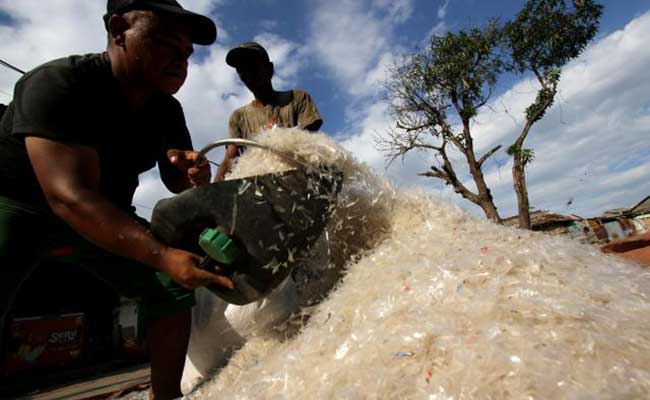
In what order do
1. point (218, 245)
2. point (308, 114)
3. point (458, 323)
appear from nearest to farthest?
point (458, 323) → point (218, 245) → point (308, 114)

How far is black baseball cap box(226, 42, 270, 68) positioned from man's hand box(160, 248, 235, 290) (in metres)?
2.71

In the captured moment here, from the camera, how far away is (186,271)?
3.53ft

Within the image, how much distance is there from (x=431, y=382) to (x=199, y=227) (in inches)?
Result: 30.3

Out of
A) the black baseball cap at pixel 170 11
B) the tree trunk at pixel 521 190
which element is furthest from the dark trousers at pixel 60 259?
the tree trunk at pixel 521 190

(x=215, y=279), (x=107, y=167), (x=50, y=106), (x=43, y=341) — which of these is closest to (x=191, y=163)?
(x=107, y=167)

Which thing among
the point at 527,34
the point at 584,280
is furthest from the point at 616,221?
the point at 584,280

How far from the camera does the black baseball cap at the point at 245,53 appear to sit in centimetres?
334

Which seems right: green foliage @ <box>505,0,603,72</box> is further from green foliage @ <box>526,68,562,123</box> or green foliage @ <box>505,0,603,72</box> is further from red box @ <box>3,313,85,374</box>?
red box @ <box>3,313,85,374</box>

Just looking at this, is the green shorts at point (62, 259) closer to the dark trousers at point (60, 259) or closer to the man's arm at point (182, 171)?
the dark trousers at point (60, 259)

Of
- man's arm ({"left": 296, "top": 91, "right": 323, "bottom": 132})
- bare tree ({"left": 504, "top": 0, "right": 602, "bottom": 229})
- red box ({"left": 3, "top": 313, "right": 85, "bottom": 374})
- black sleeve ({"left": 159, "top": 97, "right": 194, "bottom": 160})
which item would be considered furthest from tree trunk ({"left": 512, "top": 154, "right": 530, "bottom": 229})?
red box ({"left": 3, "top": 313, "right": 85, "bottom": 374})

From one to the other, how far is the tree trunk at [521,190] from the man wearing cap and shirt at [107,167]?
15.9 m

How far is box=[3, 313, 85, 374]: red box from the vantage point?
10570mm

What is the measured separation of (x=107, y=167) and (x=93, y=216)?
0.57m

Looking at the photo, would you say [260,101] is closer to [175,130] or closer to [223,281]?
[175,130]
